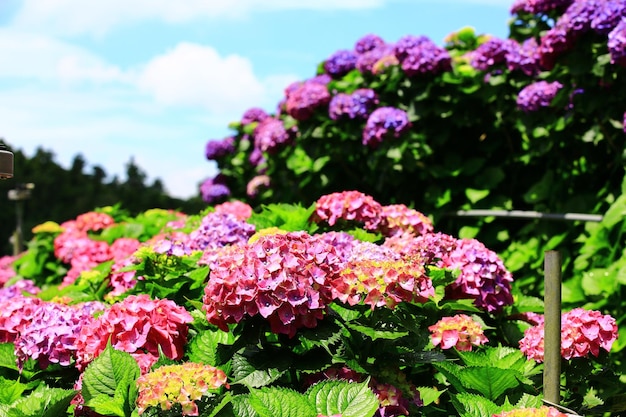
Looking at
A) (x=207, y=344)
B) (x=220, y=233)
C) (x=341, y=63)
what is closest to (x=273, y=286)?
(x=207, y=344)

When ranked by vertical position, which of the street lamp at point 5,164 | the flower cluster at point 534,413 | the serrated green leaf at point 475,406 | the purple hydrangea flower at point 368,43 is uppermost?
the purple hydrangea flower at point 368,43

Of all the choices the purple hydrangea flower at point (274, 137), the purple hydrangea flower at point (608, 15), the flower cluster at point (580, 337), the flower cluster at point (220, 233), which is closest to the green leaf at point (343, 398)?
the flower cluster at point (580, 337)

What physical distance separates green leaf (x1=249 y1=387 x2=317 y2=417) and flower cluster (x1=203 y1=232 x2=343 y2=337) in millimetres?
219

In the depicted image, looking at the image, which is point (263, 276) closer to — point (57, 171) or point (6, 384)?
point (6, 384)

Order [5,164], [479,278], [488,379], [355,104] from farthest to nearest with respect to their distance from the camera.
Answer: [355,104]
[479,278]
[5,164]
[488,379]

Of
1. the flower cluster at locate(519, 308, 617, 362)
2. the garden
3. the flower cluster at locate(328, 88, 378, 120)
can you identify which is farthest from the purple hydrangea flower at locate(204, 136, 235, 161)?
the flower cluster at locate(519, 308, 617, 362)

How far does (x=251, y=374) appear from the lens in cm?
207

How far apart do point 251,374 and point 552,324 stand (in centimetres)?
79

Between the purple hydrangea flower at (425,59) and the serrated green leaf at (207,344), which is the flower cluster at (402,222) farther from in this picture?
the purple hydrangea flower at (425,59)

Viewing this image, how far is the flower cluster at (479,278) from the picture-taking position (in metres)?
2.70

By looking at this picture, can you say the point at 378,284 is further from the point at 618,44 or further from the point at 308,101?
the point at 308,101

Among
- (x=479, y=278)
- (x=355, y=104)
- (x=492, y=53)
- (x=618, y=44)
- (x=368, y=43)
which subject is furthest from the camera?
(x=368, y=43)

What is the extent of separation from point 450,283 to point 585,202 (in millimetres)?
2093

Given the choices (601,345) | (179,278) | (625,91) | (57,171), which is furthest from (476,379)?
(57,171)
